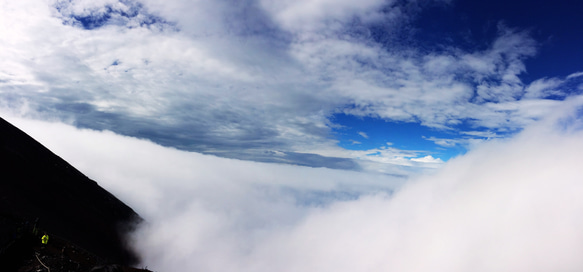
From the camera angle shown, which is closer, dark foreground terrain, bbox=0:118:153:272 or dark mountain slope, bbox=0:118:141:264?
dark foreground terrain, bbox=0:118:153:272

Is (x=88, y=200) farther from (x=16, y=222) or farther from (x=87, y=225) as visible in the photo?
(x=16, y=222)

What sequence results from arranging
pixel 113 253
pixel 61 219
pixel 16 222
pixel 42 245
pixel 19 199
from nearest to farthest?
1. pixel 42 245
2. pixel 16 222
3. pixel 19 199
4. pixel 61 219
5. pixel 113 253

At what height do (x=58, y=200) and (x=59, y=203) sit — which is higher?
(x=58, y=200)

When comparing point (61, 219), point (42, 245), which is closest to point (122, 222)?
point (61, 219)

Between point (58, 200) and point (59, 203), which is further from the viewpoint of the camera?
point (58, 200)

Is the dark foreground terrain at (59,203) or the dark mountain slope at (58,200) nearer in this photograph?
the dark foreground terrain at (59,203)
